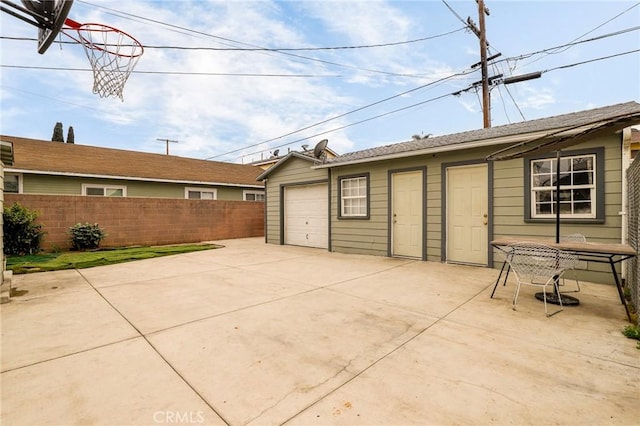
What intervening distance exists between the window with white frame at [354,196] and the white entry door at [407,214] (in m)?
0.91

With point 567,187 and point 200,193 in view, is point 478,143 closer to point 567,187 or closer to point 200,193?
point 567,187

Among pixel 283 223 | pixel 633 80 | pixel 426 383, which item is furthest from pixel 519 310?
pixel 633 80

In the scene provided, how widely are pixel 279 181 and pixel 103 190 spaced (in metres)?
7.46

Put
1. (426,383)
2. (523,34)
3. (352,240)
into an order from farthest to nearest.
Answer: (523,34) → (352,240) → (426,383)

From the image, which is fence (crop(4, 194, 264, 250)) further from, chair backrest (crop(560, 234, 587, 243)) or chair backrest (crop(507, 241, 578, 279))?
chair backrest (crop(560, 234, 587, 243))

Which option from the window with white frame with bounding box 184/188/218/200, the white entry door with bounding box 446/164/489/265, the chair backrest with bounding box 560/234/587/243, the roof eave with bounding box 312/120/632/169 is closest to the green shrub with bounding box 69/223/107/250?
the window with white frame with bounding box 184/188/218/200

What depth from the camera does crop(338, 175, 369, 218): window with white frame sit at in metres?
8.89

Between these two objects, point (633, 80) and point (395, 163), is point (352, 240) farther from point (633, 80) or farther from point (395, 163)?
point (633, 80)

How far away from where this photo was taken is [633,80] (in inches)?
394

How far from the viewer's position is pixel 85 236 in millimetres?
9789

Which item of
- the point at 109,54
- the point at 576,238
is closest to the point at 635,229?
the point at 576,238

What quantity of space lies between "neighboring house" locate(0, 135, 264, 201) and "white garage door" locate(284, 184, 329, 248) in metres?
5.59

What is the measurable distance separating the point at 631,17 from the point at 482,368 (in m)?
11.4

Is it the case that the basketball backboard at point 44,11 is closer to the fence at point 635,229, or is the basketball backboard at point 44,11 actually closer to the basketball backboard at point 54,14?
the basketball backboard at point 54,14
